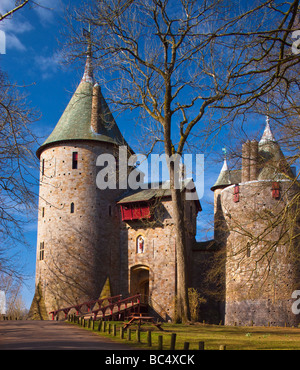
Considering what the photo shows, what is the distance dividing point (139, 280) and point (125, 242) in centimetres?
268

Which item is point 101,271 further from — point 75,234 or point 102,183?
point 102,183

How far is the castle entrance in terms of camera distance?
104 feet

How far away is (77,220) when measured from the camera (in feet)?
102

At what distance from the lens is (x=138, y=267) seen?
31719mm

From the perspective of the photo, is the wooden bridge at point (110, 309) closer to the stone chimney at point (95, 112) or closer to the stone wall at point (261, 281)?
the stone wall at point (261, 281)

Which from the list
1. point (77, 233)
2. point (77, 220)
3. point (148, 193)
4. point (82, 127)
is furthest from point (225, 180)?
point (77, 233)

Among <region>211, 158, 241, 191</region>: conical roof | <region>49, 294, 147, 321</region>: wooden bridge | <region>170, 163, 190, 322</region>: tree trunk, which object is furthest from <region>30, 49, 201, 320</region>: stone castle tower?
<region>170, 163, 190, 322</region>: tree trunk

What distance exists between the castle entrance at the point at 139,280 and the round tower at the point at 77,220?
999 mm

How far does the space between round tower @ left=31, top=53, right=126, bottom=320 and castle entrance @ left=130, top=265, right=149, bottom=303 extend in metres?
1.00

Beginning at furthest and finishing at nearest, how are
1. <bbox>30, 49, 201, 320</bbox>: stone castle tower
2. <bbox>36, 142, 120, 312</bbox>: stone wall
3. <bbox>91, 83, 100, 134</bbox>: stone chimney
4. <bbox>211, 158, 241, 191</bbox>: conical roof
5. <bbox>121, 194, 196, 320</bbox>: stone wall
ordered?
<bbox>211, 158, 241, 191</bbox>: conical roof, <bbox>91, 83, 100, 134</bbox>: stone chimney, <bbox>36, 142, 120, 312</bbox>: stone wall, <bbox>30, 49, 201, 320</bbox>: stone castle tower, <bbox>121, 194, 196, 320</bbox>: stone wall

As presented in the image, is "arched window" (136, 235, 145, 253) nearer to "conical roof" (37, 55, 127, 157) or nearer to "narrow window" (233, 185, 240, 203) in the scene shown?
"conical roof" (37, 55, 127, 157)

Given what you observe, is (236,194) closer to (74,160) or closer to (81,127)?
(74,160)
